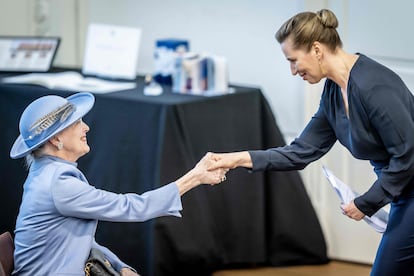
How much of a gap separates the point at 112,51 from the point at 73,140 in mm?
1976

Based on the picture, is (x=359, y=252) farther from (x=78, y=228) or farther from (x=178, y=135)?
(x=78, y=228)

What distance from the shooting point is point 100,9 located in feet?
17.5

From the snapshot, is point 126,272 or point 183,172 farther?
point 183,172

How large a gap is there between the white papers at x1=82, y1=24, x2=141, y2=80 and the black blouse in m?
1.89

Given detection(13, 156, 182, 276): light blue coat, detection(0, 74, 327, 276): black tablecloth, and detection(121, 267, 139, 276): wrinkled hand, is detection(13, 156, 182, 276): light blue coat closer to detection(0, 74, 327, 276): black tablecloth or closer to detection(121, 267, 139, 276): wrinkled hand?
detection(121, 267, 139, 276): wrinkled hand

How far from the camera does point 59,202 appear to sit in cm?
286

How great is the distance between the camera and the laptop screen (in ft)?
16.5

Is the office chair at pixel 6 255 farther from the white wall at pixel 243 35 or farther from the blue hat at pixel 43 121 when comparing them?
the white wall at pixel 243 35

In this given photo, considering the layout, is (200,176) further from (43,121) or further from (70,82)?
(70,82)

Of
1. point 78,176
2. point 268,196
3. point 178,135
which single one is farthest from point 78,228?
point 268,196

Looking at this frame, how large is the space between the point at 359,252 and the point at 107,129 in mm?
1429

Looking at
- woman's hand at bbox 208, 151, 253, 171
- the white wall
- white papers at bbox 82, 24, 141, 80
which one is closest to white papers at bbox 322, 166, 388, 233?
woman's hand at bbox 208, 151, 253, 171

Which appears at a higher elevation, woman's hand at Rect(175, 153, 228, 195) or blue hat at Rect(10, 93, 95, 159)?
blue hat at Rect(10, 93, 95, 159)

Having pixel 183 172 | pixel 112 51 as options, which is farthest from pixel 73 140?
pixel 112 51
